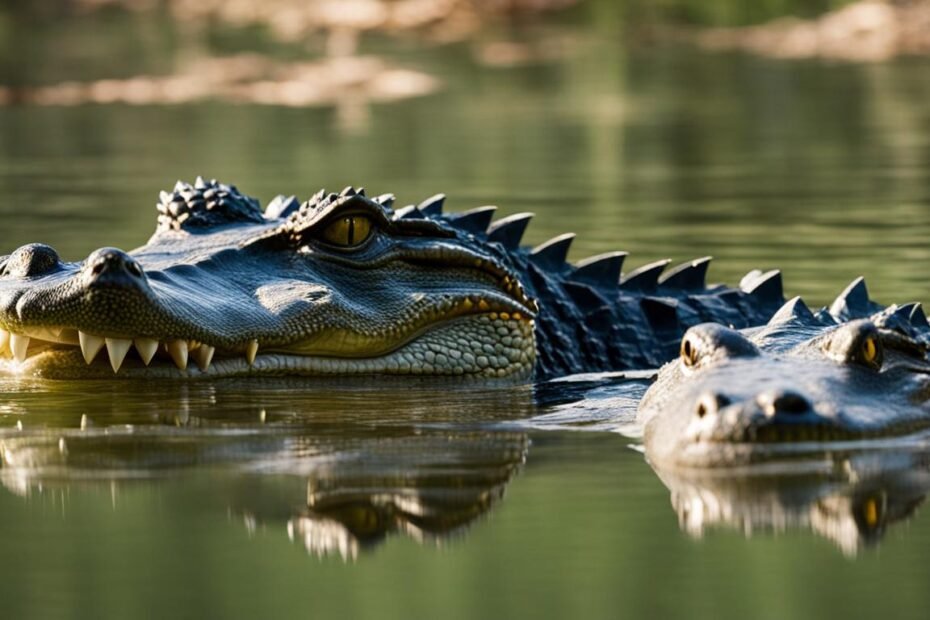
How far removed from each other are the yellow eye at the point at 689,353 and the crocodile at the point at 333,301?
1948 millimetres

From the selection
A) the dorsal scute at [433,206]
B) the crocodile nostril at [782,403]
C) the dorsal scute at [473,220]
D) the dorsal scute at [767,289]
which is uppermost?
the dorsal scute at [433,206]

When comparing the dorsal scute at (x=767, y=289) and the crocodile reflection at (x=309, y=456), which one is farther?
the dorsal scute at (x=767, y=289)

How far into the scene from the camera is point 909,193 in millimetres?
15625

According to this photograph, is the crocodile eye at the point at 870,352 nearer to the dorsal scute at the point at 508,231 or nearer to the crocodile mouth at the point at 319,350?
the crocodile mouth at the point at 319,350

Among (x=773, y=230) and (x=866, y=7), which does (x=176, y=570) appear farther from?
(x=866, y=7)

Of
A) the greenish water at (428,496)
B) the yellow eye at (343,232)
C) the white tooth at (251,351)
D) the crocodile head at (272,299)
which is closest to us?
the greenish water at (428,496)

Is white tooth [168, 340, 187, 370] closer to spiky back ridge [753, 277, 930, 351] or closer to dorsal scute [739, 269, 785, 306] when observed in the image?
spiky back ridge [753, 277, 930, 351]

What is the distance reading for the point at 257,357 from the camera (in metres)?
7.71

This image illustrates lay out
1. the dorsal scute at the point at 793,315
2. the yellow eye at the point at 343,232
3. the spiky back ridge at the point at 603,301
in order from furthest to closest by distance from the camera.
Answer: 1. the spiky back ridge at the point at 603,301
2. the yellow eye at the point at 343,232
3. the dorsal scute at the point at 793,315

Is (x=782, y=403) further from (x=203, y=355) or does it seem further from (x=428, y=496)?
(x=203, y=355)

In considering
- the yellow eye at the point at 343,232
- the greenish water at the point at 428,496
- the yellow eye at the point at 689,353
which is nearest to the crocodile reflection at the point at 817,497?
the greenish water at the point at 428,496

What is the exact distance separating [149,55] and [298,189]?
2069 cm

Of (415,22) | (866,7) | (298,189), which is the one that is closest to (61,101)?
(298,189)

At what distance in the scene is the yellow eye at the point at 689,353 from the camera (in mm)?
6188
